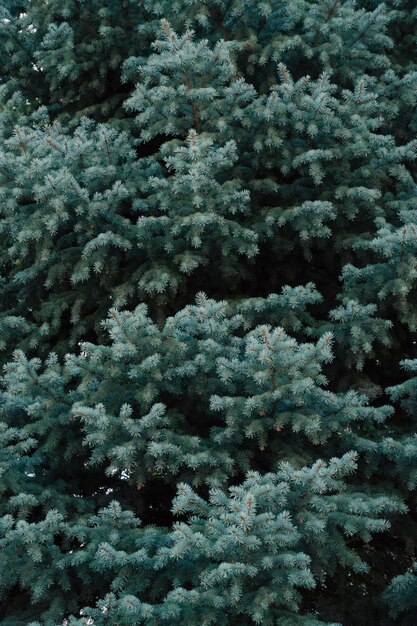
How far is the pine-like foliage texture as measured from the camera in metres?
3.01

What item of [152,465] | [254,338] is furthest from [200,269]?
[152,465]

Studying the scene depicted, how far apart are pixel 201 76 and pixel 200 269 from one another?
118 cm

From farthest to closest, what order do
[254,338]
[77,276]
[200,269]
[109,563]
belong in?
[200,269] < [77,276] < [254,338] < [109,563]

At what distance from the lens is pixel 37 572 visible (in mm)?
3129

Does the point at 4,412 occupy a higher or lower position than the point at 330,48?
lower

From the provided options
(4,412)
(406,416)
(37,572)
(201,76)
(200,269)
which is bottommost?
(37,572)

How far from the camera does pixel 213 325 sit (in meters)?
3.38

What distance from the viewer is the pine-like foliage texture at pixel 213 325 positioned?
3.01m

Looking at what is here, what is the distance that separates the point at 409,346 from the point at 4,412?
2.56 metres

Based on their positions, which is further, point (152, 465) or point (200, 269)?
point (200, 269)

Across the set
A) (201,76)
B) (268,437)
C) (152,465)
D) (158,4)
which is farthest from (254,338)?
(158,4)

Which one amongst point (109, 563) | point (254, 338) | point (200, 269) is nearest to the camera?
point (109, 563)

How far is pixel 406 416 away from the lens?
408 centimetres

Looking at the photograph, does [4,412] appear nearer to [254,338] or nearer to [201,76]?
[254,338]
